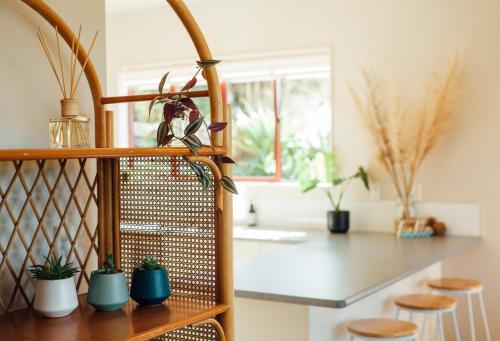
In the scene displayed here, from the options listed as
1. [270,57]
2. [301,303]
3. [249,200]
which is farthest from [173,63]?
[301,303]

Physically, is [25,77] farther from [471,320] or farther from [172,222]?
[471,320]

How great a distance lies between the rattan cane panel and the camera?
6.34 feet

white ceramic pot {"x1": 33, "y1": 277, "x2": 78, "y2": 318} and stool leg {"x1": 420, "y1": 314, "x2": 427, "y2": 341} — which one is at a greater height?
white ceramic pot {"x1": 33, "y1": 277, "x2": 78, "y2": 318}

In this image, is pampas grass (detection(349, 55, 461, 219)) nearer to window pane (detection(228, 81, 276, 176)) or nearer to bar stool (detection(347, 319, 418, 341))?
window pane (detection(228, 81, 276, 176))

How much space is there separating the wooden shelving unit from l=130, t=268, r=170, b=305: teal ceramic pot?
1.2 inches

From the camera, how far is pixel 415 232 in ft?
14.9

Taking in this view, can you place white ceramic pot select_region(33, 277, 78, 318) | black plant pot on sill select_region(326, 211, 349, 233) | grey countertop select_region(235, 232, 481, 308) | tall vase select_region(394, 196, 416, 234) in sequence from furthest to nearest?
black plant pot on sill select_region(326, 211, 349, 233) < tall vase select_region(394, 196, 416, 234) < grey countertop select_region(235, 232, 481, 308) < white ceramic pot select_region(33, 277, 78, 318)

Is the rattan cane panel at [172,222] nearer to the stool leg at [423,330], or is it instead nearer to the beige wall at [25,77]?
the beige wall at [25,77]

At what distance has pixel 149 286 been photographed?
1.84 metres

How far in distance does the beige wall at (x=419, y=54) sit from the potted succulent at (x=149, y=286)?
3125 mm

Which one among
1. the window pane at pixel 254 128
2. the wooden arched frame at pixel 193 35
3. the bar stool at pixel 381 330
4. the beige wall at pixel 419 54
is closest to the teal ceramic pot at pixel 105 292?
the wooden arched frame at pixel 193 35

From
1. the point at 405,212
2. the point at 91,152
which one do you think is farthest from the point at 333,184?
the point at 91,152

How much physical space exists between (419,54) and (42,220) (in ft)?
10.9

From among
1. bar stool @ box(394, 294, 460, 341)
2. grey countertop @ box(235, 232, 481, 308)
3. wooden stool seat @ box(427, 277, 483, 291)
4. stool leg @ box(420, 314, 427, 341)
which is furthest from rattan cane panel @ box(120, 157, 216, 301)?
stool leg @ box(420, 314, 427, 341)
